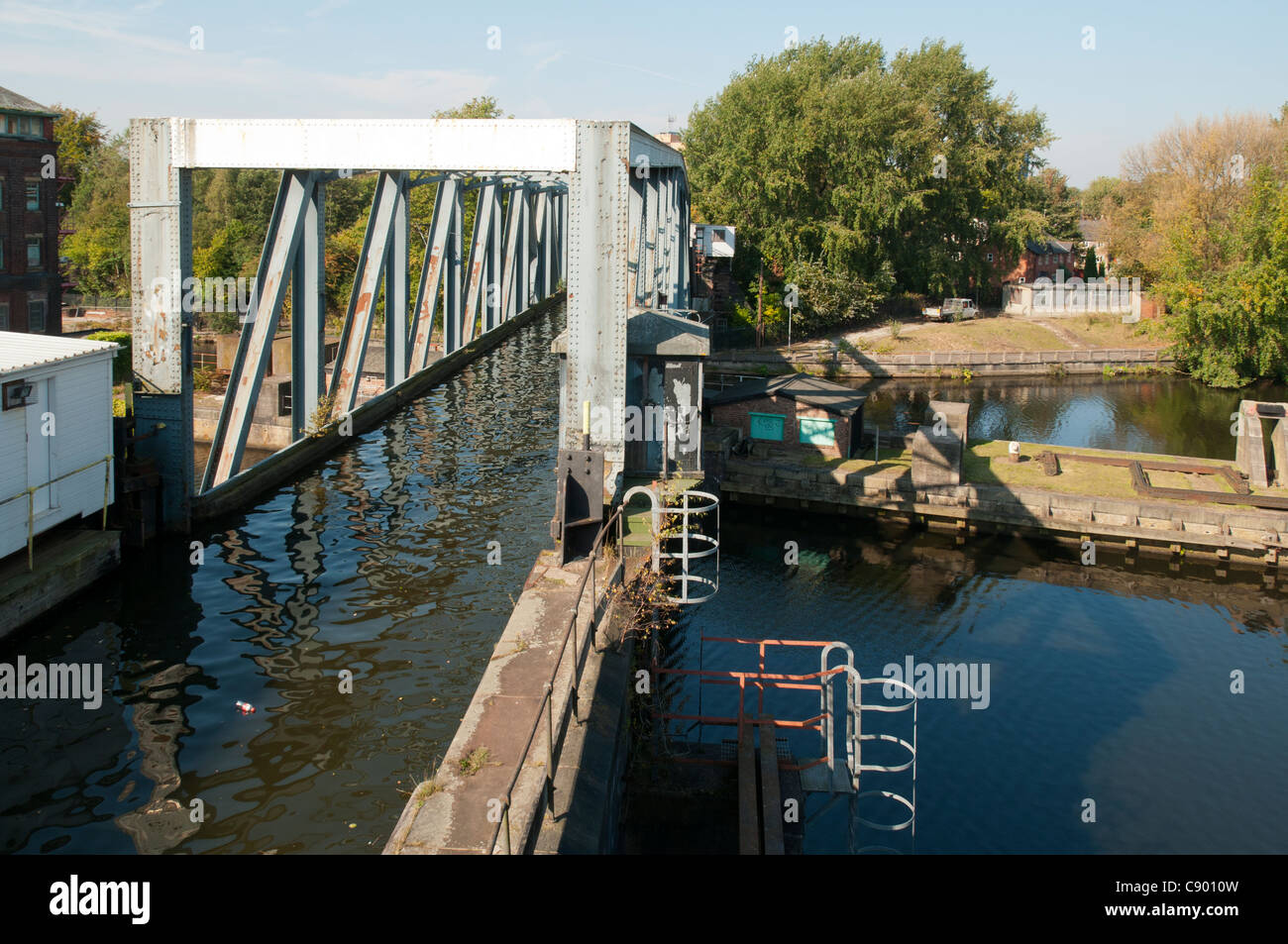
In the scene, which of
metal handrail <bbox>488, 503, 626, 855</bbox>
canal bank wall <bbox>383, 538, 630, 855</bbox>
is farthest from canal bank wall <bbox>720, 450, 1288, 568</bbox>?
canal bank wall <bbox>383, 538, 630, 855</bbox>

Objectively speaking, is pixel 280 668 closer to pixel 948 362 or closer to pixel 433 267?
pixel 433 267

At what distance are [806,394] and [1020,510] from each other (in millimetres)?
7181

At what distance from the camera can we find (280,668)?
15.1 m

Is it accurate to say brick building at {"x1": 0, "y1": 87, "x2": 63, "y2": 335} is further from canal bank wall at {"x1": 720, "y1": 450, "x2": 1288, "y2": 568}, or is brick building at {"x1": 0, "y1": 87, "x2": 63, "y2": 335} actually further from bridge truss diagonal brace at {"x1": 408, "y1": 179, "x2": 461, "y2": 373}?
canal bank wall at {"x1": 720, "y1": 450, "x2": 1288, "y2": 568}

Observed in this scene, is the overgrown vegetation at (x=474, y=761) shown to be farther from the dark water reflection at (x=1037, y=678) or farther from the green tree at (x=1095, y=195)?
the green tree at (x=1095, y=195)

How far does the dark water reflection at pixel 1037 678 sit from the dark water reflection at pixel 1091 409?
435 inches

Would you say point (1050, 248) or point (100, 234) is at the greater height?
point (1050, 248)

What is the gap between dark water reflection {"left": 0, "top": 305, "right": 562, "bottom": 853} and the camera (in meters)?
11.3

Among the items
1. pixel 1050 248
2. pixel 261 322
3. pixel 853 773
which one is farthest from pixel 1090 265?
pixel 853 773

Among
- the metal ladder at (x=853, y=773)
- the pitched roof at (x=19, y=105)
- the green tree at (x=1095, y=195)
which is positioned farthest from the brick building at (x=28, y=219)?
the green tree at (x=1095, y=195)

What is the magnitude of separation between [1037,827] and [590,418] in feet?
29.1

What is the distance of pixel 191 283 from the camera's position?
A: 19.6 meters

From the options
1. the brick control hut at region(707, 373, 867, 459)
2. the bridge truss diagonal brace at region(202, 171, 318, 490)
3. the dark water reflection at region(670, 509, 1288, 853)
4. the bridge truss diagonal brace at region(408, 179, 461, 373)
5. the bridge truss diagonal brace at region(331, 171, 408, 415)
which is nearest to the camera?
the dark water reflection at region(670, 509, 1288, 853)
